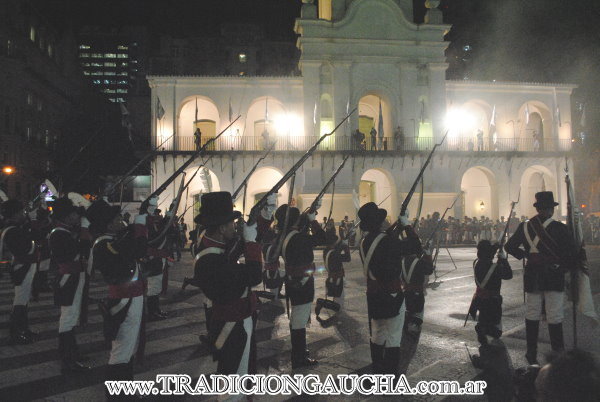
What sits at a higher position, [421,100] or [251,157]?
[421,100]

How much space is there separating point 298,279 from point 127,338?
2.38 m

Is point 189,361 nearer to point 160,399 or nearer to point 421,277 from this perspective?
point 160,399

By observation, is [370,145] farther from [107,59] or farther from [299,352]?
[107,59]

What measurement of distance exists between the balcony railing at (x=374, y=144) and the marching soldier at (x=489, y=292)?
71.2 ft

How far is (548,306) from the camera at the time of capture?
18.9 ft

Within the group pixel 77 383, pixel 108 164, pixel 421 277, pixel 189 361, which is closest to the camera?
pixel 77 383

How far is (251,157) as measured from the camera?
2859 centimetres

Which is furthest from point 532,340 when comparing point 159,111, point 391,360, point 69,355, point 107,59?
point 107,59

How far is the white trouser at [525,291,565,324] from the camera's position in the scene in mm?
5715

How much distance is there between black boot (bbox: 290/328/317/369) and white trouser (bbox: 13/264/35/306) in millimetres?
4593

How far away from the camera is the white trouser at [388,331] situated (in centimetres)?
489

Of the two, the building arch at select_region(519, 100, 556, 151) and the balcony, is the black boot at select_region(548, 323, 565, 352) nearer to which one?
the balcony

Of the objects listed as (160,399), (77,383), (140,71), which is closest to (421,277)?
(160,399)

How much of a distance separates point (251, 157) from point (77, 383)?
23990mm
